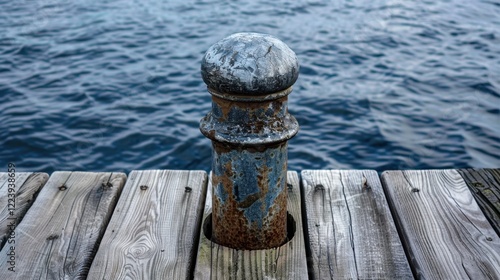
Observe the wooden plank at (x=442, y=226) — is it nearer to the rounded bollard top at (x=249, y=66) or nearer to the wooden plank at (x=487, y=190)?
the wooden plank at (x=487, y=190)

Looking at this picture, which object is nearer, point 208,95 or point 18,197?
point 18,197

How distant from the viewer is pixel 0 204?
3.29 m

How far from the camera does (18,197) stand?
3.33 meters

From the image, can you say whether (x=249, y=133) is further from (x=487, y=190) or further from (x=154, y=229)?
(x=487, y=190)

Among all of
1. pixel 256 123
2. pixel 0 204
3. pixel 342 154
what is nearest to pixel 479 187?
pixel 256 123

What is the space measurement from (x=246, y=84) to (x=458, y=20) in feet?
27.7

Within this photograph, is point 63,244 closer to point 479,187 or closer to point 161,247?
point 161,247

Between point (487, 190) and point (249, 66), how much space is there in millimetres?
1523

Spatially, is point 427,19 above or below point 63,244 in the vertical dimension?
below

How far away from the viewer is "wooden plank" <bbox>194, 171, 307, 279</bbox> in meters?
2.72

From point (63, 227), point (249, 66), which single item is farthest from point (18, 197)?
point (249, 66)

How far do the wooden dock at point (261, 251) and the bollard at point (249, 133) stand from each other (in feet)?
0.38

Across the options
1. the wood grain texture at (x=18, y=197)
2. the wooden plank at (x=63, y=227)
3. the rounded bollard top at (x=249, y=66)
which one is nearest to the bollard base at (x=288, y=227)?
the wooden plank at (x=63, y=227)

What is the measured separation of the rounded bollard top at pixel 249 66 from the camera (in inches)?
102
